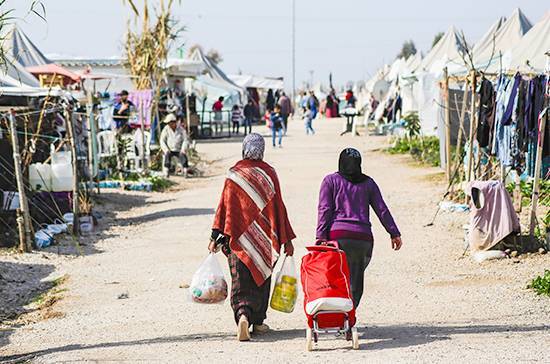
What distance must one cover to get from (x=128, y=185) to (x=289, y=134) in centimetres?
2045

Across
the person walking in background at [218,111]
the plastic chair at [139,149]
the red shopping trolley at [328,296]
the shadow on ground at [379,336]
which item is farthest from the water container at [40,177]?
the person walking in background at [218,111]

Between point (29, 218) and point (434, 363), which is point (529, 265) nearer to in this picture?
point (434, 363)

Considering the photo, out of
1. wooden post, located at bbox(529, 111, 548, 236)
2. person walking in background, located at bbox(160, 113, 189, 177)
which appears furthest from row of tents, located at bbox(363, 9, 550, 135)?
person walking in background, located at bbox(160, 113, 189, 177)

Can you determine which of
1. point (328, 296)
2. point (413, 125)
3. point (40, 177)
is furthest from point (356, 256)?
point (413, 125)

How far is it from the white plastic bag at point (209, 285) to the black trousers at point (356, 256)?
99 centimetres

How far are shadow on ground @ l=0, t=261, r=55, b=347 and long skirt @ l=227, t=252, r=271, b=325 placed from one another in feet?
7.92

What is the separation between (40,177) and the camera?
1348 cm

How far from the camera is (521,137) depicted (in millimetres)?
12391

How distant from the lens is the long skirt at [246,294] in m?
7.38

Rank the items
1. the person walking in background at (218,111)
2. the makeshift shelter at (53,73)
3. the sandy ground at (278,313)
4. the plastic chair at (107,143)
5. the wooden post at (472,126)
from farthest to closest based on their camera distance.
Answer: the person walking in background at (218,111), the plastic chair at (107,143), the makeshift shelter at (53,73), the wooden post at (472,126), the sandy ground at (278,313)

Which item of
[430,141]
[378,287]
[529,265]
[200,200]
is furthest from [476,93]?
[430,141]

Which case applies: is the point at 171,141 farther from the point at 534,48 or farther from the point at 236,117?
the point at 236,117

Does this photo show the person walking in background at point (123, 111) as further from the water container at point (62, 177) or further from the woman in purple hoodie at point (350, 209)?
the woman in purple hoodie at point (350, 209)

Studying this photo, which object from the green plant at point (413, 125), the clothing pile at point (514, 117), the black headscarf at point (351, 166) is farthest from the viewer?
the green plant at point (413, 125)
